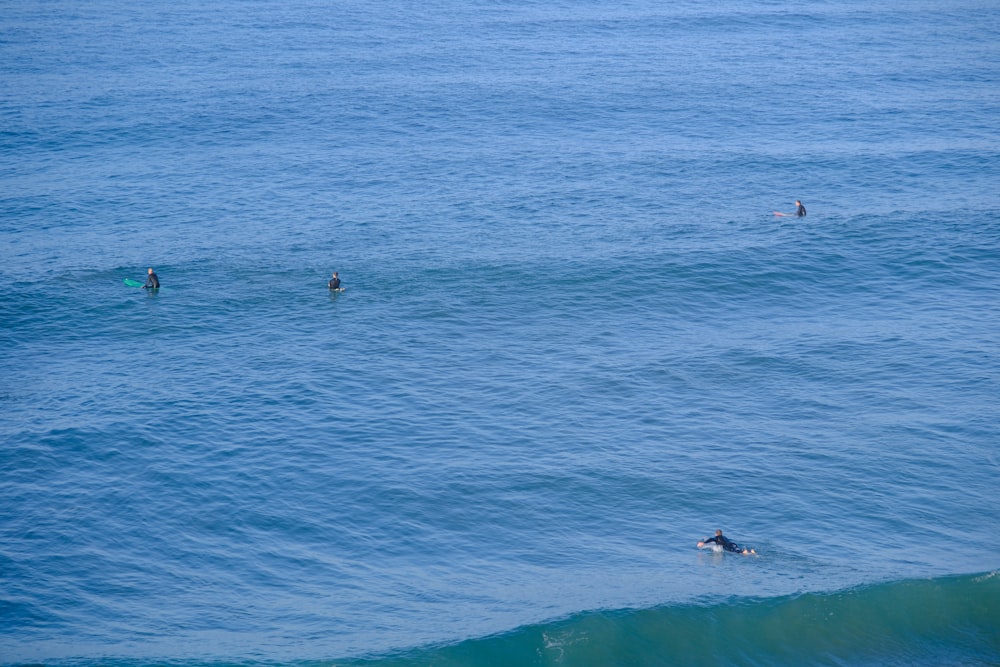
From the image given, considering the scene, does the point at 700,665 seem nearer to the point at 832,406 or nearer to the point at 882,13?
the point at 832,406

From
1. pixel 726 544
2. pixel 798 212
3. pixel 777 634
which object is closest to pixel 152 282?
pixel 726 544

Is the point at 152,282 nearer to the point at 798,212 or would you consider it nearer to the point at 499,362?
the point at 499,362

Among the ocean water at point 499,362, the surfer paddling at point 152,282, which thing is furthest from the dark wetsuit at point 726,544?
the surfer paddling at point 152,282

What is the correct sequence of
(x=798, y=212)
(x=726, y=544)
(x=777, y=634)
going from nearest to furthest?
(x=777, y=634) < (x=726, y=544) < (x=798, y=212)

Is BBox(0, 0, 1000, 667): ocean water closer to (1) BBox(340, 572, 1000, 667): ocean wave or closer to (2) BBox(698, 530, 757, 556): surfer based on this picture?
(1) BBox(340, 572, 1000, 667): ocean wave

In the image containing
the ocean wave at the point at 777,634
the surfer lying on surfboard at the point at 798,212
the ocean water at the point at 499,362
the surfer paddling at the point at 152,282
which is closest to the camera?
the ocean wave at the point at 777,634

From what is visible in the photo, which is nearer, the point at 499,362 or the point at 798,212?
the point at 499,362

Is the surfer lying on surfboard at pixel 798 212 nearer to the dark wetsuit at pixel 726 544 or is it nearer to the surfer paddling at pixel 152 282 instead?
the dark wetsuit at pixel 726 544

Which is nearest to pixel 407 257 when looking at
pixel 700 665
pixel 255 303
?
pixel 255 303

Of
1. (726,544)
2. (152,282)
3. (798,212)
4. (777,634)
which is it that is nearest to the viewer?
(777,634)

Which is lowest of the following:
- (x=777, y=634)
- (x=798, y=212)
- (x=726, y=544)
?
(x=777, y=634)
